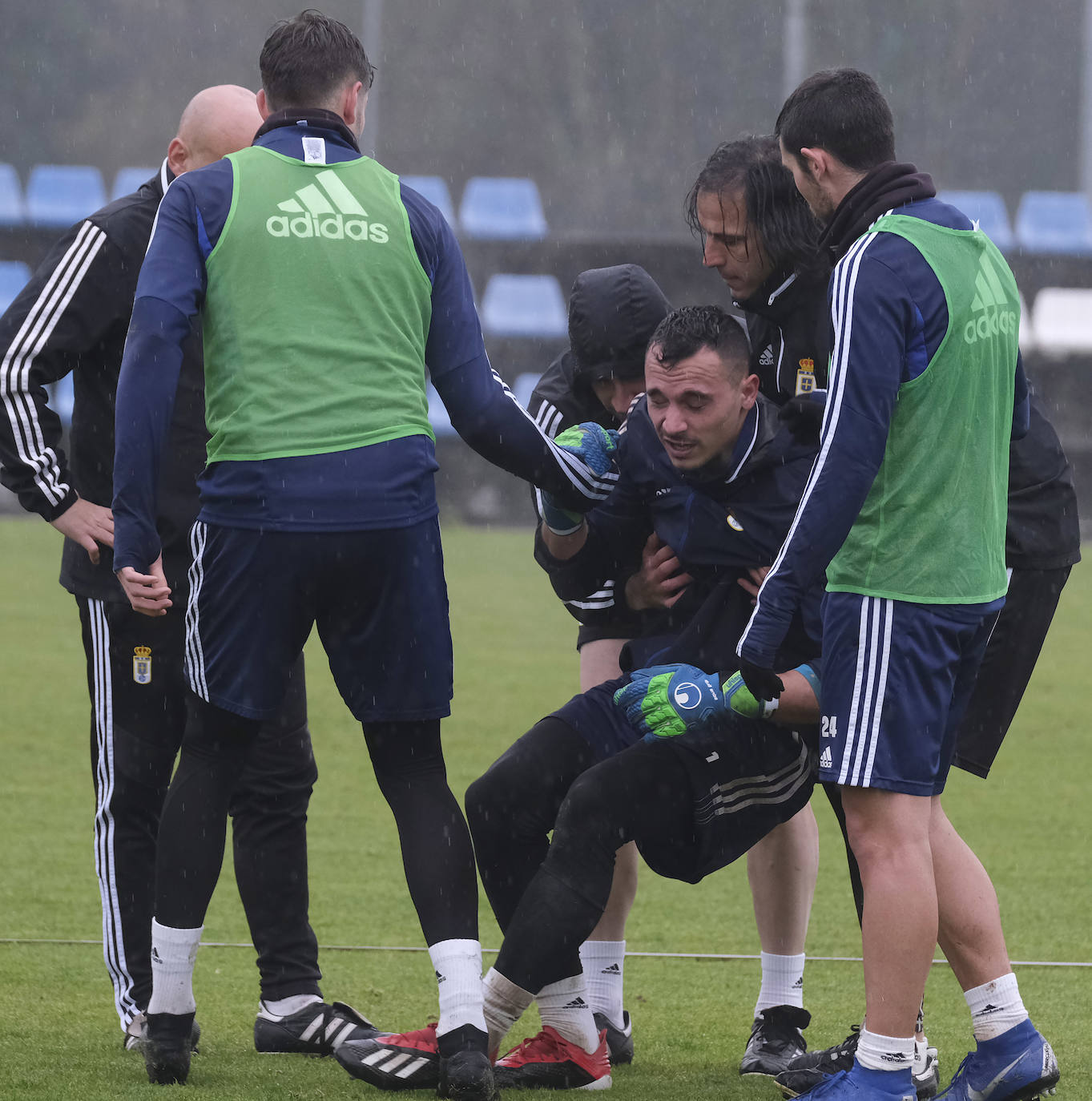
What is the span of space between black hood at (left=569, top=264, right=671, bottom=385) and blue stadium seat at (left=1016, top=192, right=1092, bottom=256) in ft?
55.3

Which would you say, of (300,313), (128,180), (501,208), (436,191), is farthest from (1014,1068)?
(128,180)

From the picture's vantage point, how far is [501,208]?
19922 mm

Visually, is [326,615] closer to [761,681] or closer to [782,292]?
[761,681]

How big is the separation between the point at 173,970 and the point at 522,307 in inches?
584

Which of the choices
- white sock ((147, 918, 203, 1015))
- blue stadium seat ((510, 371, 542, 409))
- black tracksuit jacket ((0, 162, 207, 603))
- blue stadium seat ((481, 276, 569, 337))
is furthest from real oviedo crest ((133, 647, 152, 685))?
blue stadium seat ((481, 276, 569, 337))

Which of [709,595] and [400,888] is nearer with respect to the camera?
[709,595]

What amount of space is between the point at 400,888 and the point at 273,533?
7.57ft

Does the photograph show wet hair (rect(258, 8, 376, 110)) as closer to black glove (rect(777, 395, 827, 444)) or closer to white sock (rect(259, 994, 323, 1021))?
black glove (rect(777, 395, 827, 444))

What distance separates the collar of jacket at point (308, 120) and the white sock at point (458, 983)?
1356 mm

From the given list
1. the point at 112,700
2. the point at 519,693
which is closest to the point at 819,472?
the point at 112,700

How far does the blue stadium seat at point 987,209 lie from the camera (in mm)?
19219

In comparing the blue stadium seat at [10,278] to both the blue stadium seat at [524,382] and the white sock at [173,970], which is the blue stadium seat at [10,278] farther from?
the white sock at [173,970]

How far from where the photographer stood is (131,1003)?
3268 mm

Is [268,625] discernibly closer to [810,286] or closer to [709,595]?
[709,595]
